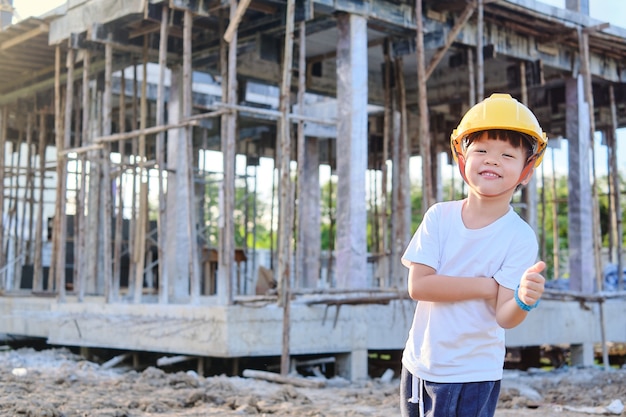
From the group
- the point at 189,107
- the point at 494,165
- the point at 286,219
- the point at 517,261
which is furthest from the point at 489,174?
the point at 189,107

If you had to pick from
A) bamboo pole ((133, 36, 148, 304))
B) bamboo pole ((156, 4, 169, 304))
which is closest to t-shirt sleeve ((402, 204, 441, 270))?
bamboo pole ((156, 4, 169, 304))

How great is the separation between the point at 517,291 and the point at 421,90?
959 cm

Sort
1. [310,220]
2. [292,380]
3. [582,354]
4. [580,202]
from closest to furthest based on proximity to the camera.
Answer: [292,380], [582,354], [580,202], [310,220]

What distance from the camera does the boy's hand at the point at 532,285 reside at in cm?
279

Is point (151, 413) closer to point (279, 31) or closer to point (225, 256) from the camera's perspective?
point (225, 256)

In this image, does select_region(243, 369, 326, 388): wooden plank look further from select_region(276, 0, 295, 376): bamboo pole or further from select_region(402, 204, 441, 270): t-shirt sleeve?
select_region(402, 204, 441, 270): t-shirt sleeve

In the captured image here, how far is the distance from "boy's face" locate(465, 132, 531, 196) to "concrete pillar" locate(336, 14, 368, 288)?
9.04m

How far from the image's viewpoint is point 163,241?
13023 mm

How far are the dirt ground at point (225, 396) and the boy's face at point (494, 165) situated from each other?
495 centimetres

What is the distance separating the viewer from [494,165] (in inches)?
123

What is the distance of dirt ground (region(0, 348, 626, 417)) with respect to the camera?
311 inches

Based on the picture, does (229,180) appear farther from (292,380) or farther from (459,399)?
(459,399)

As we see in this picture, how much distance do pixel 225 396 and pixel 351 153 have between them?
4767 millimetres

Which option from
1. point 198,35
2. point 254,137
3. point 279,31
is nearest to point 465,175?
point 279,31
